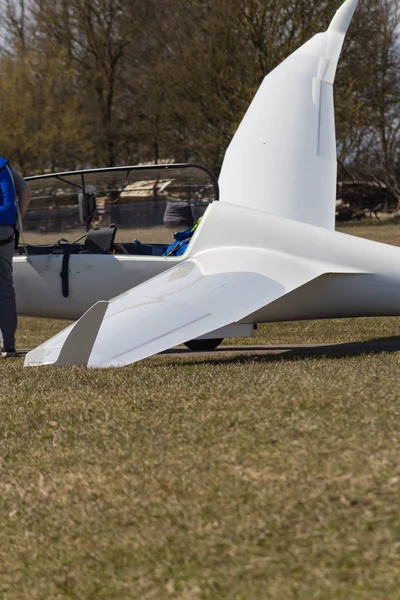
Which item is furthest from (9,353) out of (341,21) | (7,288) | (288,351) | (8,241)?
(341,21)

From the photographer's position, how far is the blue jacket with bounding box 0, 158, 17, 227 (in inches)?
393

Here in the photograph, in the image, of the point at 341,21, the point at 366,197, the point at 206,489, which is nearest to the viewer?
the point at 206,489

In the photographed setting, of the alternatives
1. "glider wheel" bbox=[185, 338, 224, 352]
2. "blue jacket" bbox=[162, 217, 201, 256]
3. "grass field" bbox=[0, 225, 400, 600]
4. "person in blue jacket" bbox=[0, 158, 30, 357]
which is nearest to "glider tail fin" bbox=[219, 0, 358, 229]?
"blue jacket" bbox=[162, 217, 201, 256]

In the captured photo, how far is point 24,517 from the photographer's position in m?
4.98

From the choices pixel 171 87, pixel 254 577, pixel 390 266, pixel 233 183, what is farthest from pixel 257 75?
pixel 254 577

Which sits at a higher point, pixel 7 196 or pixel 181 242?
pixel 7 196

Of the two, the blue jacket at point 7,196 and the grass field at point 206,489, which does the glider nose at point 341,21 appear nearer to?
the blue jacket at point 7,196

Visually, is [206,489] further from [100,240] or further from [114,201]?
[114,201]

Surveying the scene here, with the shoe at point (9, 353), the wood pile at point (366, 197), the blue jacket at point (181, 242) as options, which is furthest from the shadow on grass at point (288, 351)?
the wood pile at point (366, 197)

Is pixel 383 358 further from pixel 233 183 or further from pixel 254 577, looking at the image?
pixel 254 577

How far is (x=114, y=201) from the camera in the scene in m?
10.9

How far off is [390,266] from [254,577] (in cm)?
551

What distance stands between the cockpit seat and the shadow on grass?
1.38 metres

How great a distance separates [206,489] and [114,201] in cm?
658
